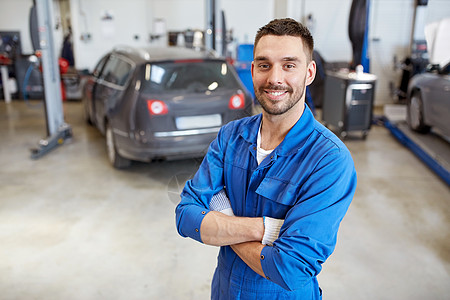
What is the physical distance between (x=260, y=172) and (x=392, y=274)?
2.15 metres

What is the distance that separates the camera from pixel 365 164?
5.41m

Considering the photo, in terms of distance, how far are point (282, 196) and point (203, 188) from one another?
1.09ft

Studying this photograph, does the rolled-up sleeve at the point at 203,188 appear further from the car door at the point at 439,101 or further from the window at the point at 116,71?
the car door at the point at 439,101

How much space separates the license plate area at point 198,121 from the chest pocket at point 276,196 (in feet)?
10.2

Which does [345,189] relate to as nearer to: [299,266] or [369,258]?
[299,266]

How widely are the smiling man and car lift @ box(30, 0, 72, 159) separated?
15.9ft

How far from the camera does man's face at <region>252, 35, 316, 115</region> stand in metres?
1.21

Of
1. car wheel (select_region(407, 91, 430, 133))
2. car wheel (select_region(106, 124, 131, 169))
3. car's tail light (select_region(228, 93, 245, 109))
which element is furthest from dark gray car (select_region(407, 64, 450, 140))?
car wheel (select_region(106, 124, 131, 169))

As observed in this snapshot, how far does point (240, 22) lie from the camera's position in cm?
1030

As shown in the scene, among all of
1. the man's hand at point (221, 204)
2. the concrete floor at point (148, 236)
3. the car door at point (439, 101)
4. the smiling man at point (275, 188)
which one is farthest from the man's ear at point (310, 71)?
the car door at point (439, 101)

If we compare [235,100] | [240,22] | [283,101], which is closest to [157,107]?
[235,100]

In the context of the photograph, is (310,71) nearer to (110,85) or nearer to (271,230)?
(271,230)

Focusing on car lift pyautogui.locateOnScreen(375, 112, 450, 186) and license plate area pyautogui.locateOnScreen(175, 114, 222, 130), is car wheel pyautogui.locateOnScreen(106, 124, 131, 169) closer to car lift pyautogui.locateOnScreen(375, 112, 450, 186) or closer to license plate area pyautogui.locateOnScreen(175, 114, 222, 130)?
license plate area pyautogui.locateOnScreen(175, 114, 222, 130)

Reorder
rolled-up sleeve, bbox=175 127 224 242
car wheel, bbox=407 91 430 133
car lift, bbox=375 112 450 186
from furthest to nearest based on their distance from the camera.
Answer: car wheel, bbox=407 91 430 133, car lift, bbox=375 112 450 186, rolled-up sleeve, bbox=175 127 224 242
